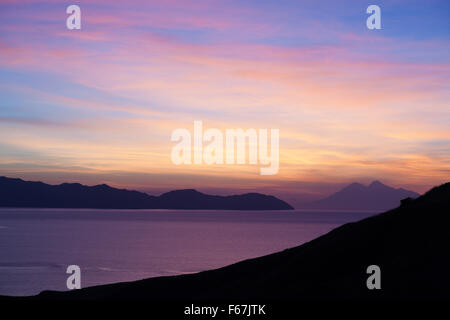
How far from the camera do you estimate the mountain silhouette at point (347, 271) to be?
34.5 metres

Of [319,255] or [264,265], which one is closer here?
[319,255]

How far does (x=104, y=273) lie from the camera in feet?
342

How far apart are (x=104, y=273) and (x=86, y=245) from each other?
Result: 63.9 m

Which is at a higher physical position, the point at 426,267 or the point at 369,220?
the point at 369,220

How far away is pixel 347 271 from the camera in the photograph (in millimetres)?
39031

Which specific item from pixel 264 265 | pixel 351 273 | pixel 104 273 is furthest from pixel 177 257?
pixel 351 273

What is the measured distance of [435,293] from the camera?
32312 millimetres

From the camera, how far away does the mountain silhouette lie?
113 feet
